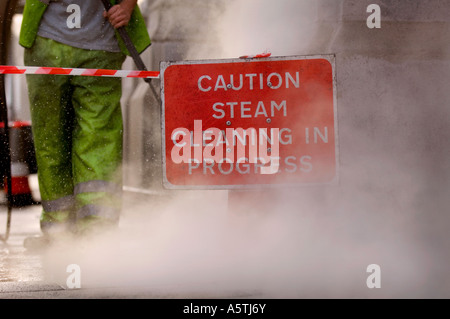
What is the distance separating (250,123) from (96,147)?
44.8 inches

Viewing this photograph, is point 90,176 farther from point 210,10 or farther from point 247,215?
point 210,10

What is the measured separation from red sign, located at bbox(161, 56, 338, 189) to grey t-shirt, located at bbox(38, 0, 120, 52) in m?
0.84

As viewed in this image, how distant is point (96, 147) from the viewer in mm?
4191

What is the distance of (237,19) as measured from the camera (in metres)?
4.68

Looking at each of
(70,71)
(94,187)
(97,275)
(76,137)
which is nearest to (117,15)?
(70,71)

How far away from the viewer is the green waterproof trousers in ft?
13.5

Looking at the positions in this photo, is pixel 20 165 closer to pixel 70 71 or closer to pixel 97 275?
pixel 70 71

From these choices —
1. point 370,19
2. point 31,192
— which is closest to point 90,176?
point 370,19

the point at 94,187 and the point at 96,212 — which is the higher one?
the point at 94,187

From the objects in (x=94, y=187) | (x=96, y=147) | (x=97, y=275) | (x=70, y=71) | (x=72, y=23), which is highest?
(x=72, y=23)

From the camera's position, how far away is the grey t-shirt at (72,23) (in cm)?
412

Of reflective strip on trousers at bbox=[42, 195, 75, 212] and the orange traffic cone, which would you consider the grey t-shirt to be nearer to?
reflective strip on trousers at bbox=[42, 195, 75, 212]

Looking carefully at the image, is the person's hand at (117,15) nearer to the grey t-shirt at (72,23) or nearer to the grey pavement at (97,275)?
the grey t-shirt at (72,23)

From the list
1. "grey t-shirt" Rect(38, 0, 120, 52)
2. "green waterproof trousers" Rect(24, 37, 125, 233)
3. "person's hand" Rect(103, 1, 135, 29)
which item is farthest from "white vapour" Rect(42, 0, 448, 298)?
"grey t-shirt" Rect(38, 0, 120, 52)
